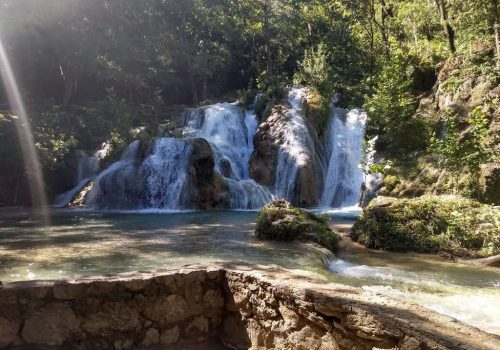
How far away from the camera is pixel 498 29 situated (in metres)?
17.3

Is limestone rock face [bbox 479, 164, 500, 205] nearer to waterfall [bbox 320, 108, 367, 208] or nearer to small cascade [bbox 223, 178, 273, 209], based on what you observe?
waterfall [bbox 320, 108, 367, 208]

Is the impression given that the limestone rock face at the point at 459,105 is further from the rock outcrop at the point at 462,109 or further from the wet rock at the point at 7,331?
the wet rock at the point at 7,331

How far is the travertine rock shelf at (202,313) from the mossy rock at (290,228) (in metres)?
5.19

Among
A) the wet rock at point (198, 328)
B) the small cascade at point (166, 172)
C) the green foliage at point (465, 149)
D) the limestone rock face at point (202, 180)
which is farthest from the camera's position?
the small cascade at point (166, 172)

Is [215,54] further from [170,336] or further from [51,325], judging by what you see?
[51,325]

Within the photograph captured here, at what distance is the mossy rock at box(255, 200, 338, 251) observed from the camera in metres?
9.72

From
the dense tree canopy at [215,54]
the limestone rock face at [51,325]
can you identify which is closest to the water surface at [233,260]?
the limestone rock face at [51,325]

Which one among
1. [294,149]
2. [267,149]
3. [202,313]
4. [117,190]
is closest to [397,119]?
[294,149]

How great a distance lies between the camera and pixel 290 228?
9945mm

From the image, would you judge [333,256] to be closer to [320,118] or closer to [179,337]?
[179,337]

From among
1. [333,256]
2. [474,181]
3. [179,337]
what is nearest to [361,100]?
[474,181]

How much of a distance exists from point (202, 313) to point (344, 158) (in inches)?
739

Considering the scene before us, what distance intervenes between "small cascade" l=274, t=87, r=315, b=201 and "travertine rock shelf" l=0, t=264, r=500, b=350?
637 inches

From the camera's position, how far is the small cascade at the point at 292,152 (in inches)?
820
